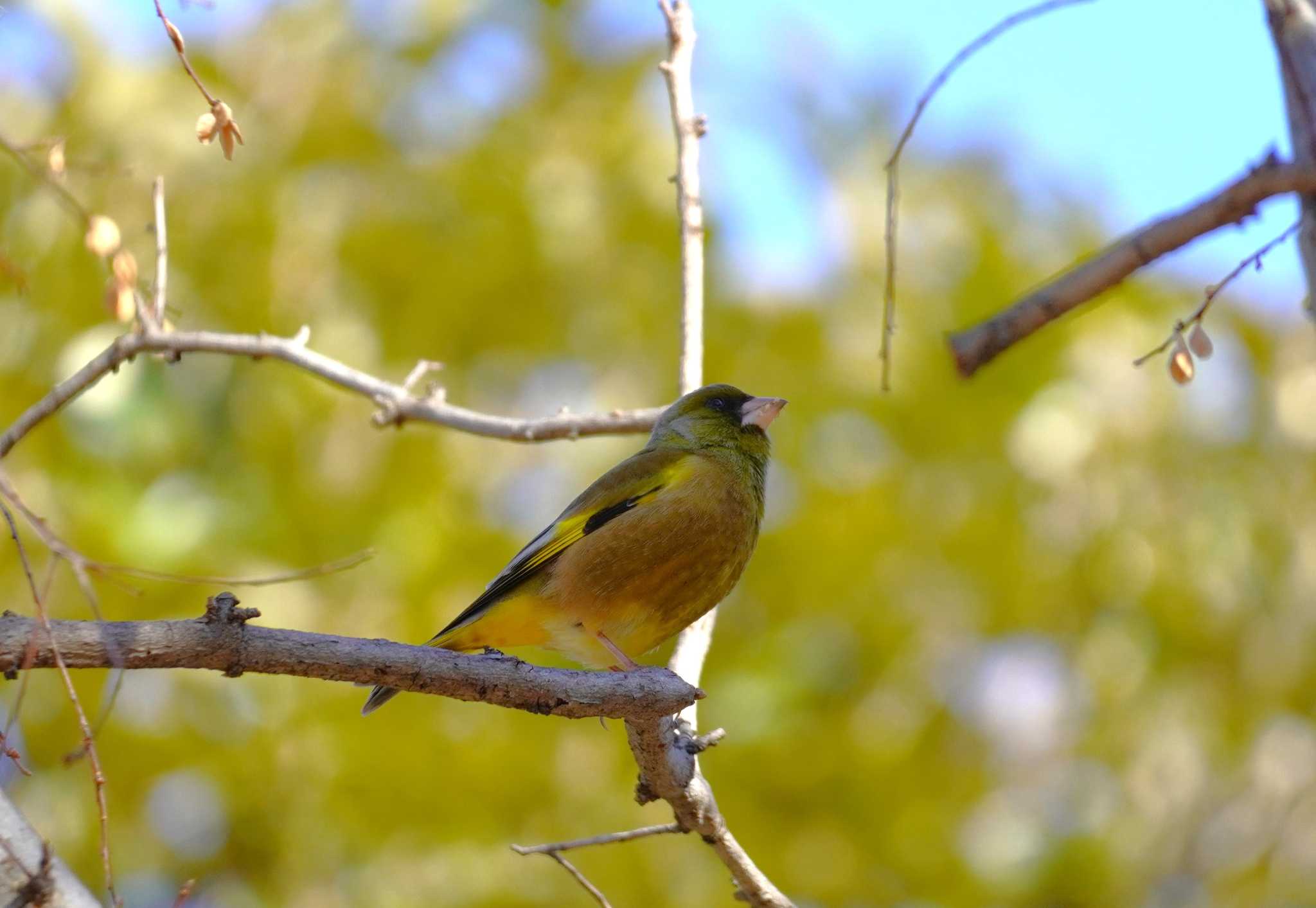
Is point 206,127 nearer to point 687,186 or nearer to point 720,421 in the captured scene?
point 687,186

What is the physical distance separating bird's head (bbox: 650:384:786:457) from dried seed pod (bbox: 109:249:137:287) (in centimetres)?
230

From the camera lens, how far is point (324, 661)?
7.99 feet

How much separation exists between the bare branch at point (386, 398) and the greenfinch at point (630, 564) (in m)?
0.28

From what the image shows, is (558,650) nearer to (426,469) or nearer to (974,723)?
(426,469)

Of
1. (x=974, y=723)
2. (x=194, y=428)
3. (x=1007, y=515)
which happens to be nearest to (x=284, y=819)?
(x=194, y=428)

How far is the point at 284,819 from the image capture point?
691 cm

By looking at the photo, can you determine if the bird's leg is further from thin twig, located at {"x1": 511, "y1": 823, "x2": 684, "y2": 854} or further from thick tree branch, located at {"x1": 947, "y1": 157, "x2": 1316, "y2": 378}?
thick tree branch, located at {"x1": 947, "y1": 157, "x2": 1316, "y2": 378}

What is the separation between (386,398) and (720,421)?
4.52 ft

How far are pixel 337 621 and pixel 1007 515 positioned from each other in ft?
13.8

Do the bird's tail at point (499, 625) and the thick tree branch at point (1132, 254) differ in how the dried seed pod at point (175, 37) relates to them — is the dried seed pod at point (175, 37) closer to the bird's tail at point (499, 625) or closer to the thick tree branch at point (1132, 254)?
the thick tree branch at point (1132, 254)

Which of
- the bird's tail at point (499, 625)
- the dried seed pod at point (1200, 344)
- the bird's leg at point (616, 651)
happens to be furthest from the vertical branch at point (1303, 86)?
the bird's tail at point (499, 625)

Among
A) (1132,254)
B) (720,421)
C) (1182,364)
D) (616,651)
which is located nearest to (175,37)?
(1132,254)

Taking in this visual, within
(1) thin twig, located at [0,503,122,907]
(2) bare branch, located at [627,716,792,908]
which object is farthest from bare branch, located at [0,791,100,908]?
(2) bare branch, located at [627,716,792,908]

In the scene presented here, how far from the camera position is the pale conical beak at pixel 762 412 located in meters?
5.22
